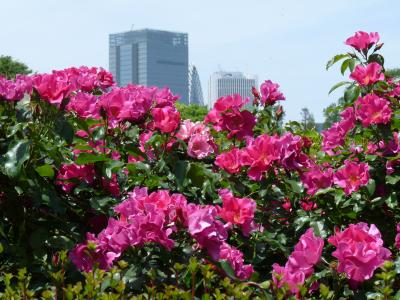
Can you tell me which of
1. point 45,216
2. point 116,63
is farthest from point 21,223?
point 116,63

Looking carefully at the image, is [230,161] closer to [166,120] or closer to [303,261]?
[166,120]

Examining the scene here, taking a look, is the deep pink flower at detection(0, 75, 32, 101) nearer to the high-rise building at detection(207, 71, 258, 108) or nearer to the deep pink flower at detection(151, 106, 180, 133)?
the deep pink flower at detection(151, 106, 180, 133)

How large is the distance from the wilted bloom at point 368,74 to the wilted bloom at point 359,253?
1136 mm

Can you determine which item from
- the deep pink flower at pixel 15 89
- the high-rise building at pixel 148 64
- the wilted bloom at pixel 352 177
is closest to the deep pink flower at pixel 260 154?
the wilted bloom at pixel 352 177

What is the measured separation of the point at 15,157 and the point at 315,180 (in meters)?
1.06

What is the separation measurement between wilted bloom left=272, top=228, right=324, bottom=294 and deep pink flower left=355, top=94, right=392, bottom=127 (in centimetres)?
82

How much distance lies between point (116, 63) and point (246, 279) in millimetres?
200182

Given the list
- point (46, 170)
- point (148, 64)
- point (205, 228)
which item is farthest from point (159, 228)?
point (148, 64)

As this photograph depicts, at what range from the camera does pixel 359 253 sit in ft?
5.33

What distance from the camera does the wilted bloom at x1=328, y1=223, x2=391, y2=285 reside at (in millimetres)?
1625

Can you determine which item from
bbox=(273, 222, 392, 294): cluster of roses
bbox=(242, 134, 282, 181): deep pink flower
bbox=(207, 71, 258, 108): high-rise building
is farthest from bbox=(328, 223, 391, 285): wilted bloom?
bbox=(207, 71, 258, 108): high-rise building

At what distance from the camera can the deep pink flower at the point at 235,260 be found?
5.69 ft

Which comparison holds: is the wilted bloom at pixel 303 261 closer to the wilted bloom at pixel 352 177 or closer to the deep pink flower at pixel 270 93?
the wilted bloom at pixel 352 177

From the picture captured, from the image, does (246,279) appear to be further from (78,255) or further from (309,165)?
(309,165)
